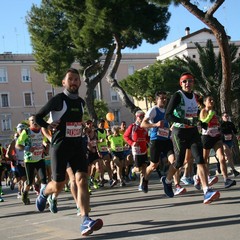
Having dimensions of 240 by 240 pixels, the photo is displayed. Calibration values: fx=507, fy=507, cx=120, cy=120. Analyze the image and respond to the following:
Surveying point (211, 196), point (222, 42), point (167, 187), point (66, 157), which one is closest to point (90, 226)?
point (66, 157)

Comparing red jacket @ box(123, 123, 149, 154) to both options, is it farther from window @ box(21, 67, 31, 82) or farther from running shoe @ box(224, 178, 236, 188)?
window @ box(21, 67, 31, 82)

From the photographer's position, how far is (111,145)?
14.7 meters

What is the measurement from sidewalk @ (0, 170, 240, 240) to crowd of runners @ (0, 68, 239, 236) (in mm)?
262

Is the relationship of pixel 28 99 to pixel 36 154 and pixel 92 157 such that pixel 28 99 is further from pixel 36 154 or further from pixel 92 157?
pixel 36 154

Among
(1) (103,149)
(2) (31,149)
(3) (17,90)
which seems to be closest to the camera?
(2) (31,149)

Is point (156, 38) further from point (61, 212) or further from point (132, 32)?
point (61, 212)

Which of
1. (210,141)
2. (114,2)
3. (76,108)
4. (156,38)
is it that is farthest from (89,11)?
(76,108)

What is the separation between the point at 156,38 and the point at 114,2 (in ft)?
10.7

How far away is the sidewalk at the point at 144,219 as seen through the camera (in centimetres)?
593

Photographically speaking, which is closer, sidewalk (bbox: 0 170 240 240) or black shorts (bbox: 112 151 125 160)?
sidewalk (bbox: 0 170 240 240)

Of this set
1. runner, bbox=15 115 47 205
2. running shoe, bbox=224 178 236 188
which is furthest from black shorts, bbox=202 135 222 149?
runner, bbox=15 115 47 205

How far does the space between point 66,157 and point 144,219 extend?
1.50m

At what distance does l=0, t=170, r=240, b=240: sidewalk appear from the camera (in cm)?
593

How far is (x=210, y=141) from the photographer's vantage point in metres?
10.2
